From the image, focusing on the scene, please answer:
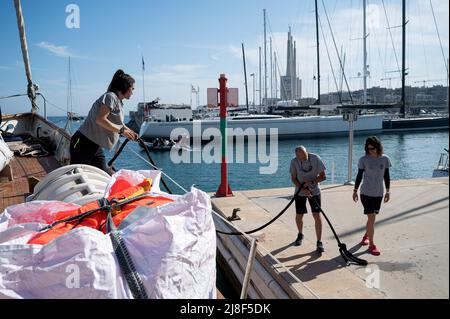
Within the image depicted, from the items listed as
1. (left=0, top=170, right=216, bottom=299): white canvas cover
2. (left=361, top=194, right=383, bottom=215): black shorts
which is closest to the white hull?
(left=361, top=194, right=383, bottom=215): black shorts

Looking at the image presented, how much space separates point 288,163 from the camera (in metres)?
30.2

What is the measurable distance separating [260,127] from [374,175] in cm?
4214

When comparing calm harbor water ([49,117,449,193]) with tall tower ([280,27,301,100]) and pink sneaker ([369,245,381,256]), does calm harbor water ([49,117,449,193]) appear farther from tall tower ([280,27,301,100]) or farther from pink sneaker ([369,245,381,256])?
tall tower ([280,27,301,100])

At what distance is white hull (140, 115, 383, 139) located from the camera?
1807 inches

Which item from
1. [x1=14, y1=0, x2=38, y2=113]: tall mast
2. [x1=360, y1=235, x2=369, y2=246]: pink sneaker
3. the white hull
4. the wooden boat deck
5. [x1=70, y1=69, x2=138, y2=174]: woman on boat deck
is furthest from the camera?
the white hull

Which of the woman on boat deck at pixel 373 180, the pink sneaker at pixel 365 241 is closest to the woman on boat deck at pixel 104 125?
the woman on boat deck at pixel 373 180

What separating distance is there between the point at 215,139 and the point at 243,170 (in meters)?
23.4

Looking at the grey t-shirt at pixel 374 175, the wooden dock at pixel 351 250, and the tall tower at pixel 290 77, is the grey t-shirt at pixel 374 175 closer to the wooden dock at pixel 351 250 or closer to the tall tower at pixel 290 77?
the wooden dock at pixel 351 250

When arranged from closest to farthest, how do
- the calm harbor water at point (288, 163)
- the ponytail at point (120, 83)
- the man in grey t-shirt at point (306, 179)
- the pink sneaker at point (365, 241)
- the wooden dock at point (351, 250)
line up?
the wooden dock at point (351, 250) → the ponytail at point (120, 83) → the man in grey t-shirt at point (306, 179) → the pink sneaker at point (365, 241) → the calm harbor water at point (288, 163)

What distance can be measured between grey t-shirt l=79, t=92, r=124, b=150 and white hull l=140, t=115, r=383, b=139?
40782 mm

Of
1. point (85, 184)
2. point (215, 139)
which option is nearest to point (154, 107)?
point (215, 139)

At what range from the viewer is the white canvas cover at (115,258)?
1.84 metres

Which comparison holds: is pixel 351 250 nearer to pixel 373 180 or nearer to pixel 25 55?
pixel 373 180

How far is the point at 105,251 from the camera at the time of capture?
1952 millimetres
